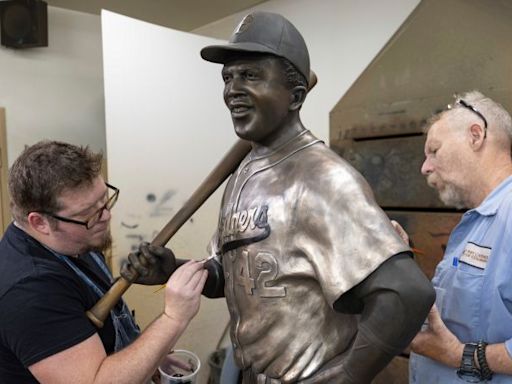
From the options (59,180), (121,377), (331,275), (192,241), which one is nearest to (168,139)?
(192,241)

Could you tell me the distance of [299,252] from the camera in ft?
2.38

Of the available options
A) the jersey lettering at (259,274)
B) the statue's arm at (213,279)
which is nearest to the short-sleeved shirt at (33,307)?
the statue's arm at (213,279)

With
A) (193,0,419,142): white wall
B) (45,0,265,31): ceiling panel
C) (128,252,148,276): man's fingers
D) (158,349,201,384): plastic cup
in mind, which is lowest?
(158,349,201,384): plastic cup

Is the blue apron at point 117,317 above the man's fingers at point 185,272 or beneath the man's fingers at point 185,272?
beneath

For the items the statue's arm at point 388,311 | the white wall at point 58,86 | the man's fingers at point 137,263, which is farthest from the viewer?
the white wall at point 58,86

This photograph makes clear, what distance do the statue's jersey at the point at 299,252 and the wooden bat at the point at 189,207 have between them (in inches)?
8.1

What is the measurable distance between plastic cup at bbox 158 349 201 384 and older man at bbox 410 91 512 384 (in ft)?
1.92

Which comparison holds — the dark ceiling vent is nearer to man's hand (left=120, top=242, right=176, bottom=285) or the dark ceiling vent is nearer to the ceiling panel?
the ceiling panel

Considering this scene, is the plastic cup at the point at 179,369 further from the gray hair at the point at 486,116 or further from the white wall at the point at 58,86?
the white wall at the point at 58,86

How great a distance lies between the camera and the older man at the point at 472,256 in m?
0.91

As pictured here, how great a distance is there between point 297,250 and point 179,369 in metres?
0.74

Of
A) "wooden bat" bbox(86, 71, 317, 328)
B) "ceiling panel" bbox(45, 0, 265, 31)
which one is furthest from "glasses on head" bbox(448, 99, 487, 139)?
"ceiling panel" bbox(45, 0, 265, 31)

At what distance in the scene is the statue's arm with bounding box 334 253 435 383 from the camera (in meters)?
0.63

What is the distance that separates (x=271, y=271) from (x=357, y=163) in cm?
144
